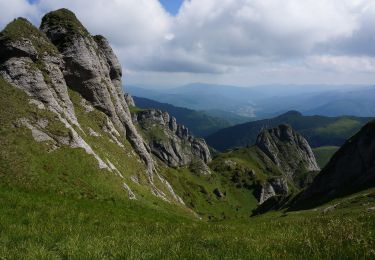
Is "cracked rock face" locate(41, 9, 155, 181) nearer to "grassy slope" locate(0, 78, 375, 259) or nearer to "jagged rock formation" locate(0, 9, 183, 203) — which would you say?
"jagged rock formation" locate(0, 9, 183, 203)

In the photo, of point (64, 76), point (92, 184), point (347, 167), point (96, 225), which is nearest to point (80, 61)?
point (64, 76)

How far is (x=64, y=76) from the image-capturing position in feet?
243

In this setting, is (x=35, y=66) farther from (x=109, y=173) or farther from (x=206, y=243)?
(x=206, y=243)

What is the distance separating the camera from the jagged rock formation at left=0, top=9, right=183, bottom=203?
53.0 m

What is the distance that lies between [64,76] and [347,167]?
87.2 metres

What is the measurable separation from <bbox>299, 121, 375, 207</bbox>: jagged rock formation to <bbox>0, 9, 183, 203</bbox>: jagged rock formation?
54.2 m

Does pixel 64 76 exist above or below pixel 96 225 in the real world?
above

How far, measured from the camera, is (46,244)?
11195mm

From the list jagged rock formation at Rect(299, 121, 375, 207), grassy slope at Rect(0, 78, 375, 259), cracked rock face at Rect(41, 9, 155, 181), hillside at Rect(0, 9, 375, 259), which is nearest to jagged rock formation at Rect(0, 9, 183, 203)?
A: cracked rock face at Rect(41, 9, 155, 181)

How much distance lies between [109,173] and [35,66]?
2270cm

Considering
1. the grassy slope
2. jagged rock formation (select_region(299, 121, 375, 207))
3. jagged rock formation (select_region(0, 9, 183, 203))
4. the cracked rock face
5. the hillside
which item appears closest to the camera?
the grassy slope

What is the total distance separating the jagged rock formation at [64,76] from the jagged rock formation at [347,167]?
5419 cm

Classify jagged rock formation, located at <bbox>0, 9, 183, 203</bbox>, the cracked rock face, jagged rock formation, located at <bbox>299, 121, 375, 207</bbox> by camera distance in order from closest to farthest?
jagged rock formation, located at <bbox>0, 9, 183, 203</bbox>
the cracked rock face
jagged rock formation, located at <bbox>299, 121, 375, 207</bbox>

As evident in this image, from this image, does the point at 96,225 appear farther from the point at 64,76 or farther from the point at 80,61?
the point at 80,61
